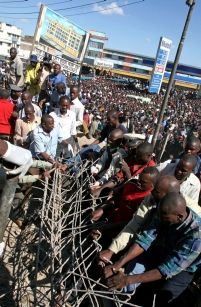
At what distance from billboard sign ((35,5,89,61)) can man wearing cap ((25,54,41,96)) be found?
2.82 meters

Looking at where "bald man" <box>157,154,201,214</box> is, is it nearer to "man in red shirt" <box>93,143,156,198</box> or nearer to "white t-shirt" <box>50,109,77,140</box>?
"man in red shirt" <box>93,143,156,198</box>

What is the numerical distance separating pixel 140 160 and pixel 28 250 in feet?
5.41

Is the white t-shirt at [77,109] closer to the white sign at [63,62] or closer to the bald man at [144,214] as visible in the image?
the white sign at [63,62]

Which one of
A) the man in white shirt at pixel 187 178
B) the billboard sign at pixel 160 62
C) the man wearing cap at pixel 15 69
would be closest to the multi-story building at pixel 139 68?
the billboard sign at pixel 160 62

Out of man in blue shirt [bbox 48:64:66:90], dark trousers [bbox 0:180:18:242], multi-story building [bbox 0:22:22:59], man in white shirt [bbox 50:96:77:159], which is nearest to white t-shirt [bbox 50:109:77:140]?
man in white shirt [bbox 50:96:77:159]

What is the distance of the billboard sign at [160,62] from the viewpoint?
18344 millimetres

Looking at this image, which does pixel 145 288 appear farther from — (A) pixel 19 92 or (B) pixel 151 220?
(A) pixel 19 92

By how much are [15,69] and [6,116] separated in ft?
8.57

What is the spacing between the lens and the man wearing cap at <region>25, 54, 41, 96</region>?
31.8ft

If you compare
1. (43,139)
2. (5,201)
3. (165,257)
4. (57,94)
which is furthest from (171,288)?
(57,94)

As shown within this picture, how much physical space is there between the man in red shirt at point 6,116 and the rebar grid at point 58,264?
1.60 meters

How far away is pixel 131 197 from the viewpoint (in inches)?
165

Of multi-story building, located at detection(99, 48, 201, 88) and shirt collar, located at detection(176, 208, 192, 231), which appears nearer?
shirt collar, located at detection(176, 208, 192, 231)

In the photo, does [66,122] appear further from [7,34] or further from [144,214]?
[7,34]
